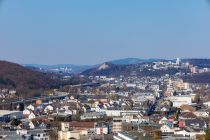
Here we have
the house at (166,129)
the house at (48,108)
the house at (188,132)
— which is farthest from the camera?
the house at (48,108)

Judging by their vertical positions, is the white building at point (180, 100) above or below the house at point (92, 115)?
above

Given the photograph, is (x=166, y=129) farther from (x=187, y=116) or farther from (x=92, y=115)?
(x=92, y=115)

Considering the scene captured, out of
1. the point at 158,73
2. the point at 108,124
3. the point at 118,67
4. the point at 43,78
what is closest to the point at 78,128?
the point at 108,124

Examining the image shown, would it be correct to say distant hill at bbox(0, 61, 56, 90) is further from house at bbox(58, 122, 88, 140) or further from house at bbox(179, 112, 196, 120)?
house at bbox(58, 122, 88, 140)

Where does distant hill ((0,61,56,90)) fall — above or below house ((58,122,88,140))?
above

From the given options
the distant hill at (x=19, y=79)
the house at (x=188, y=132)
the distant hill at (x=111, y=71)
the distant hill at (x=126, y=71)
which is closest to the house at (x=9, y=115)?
the house at (x=188, y=132)

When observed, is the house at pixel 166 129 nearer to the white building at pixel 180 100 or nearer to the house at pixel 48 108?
the house at pixel 48 108

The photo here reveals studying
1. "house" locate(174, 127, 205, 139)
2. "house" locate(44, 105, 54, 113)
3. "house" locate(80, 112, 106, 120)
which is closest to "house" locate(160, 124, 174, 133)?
"house" locate(174, 127, 205, 139)

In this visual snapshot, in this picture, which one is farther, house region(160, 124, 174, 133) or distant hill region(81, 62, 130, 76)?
distant hill region(81, 62, 130, 76)

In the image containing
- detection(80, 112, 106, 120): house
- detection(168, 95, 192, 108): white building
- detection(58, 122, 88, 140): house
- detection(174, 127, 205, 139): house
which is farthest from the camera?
detection(168, 95, 192, 108): white building

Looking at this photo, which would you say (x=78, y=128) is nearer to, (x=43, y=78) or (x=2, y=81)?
(x=2, y=81)

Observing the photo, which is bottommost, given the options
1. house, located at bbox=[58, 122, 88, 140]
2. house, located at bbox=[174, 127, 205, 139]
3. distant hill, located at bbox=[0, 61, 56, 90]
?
house, located at bbox=[58, 122, 88, 140]
